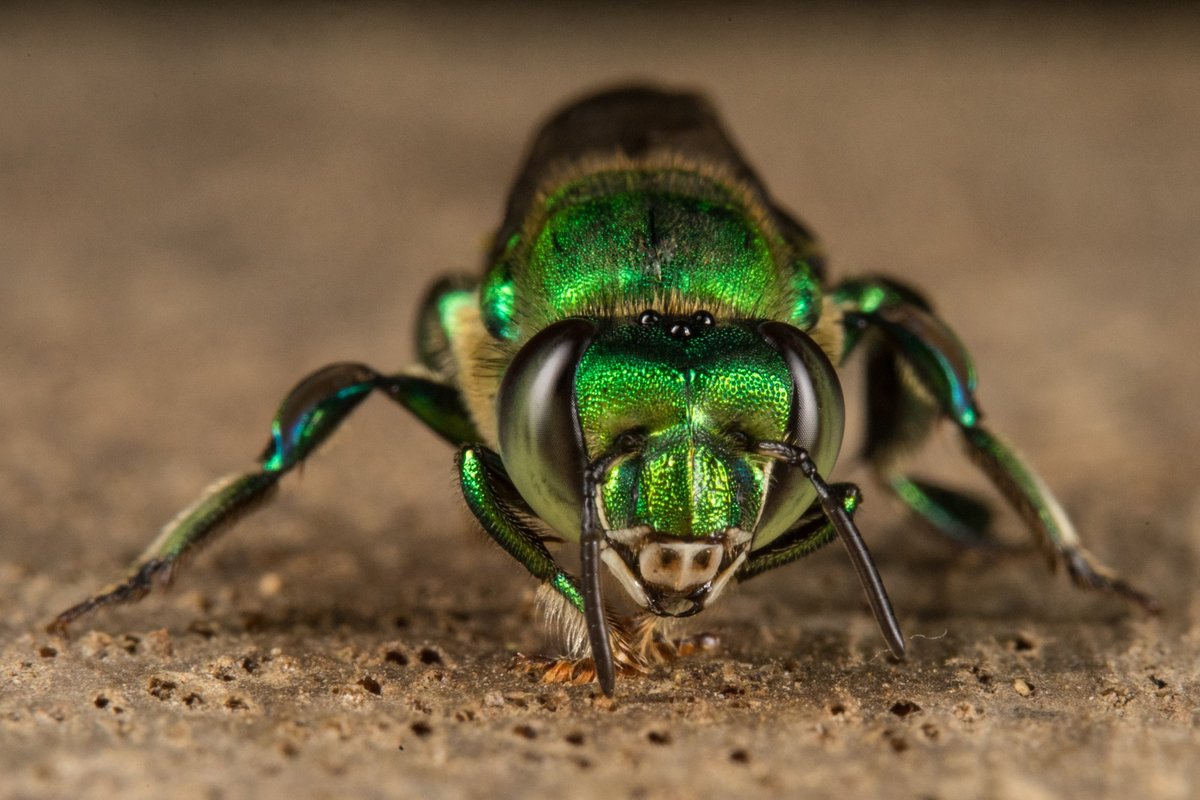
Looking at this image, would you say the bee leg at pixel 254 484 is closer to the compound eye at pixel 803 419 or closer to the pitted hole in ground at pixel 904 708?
the compound eye at pixel 803 419

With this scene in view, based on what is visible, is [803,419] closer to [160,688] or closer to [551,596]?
[551,596]

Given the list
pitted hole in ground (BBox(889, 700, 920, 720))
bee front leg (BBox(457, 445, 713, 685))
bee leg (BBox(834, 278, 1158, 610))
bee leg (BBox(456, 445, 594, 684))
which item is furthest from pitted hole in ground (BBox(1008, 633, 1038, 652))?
bee leg (BBox(456, 445, 594, 684))

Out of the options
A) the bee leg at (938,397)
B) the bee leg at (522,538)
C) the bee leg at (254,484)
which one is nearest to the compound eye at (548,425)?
the bee leg at (522,538)

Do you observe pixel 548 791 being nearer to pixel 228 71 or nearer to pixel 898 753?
pixel 898 753

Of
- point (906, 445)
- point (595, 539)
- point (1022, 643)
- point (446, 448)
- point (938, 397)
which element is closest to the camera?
point (595, 539)

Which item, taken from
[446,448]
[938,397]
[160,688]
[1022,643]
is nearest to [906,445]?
[938,397]

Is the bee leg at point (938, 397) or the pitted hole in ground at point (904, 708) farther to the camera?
the bee leg at point (938, 397)

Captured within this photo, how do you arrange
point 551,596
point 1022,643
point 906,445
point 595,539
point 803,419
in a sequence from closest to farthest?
point 595,539 → point 803,419 → point 551,596 → point 1022,643 → point 906,445
